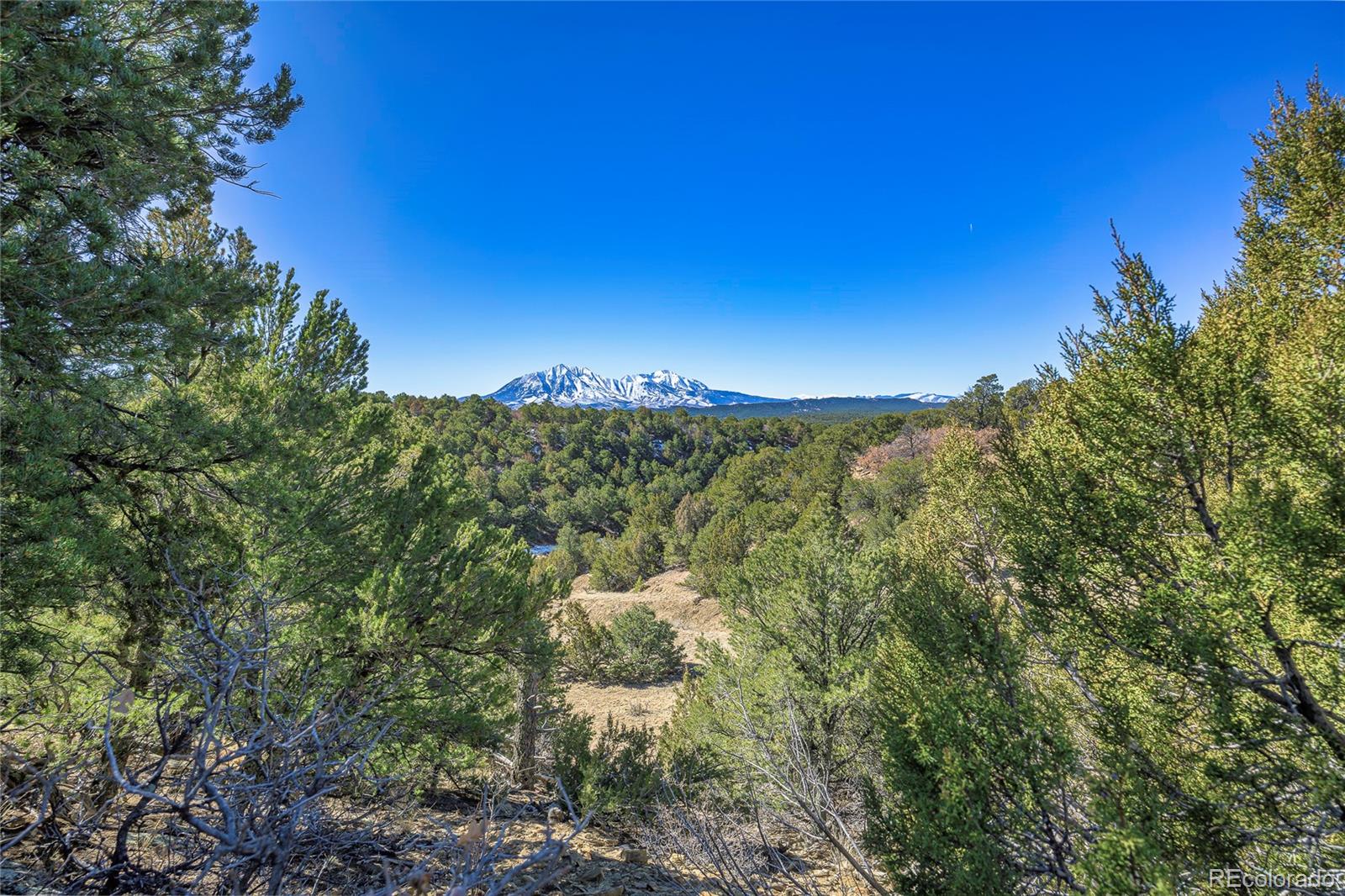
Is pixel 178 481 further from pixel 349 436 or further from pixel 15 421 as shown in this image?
pixel 349 436

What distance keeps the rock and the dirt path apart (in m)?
3.81

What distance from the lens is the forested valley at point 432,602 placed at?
10.0ft

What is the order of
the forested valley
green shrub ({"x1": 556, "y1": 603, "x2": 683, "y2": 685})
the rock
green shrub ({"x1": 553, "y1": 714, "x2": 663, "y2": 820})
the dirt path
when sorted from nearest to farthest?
the forested valley, the rock, green shrub ({"x1": 553, "y1": 714, "x2": 663, "y2": 820}), the dirt path, green shrub ({"x1": 556, "y1": 603, "x2": 683, "y2": 685})

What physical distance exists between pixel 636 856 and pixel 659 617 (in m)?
21.3

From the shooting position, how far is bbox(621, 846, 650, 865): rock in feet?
19.3

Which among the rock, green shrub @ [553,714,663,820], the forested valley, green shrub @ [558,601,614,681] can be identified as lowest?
green shrub @ [558,601,614,681]

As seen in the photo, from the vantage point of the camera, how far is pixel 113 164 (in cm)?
363

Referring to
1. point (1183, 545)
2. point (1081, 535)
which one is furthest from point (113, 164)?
→ point (1183, 545)

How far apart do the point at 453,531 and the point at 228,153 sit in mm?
5028

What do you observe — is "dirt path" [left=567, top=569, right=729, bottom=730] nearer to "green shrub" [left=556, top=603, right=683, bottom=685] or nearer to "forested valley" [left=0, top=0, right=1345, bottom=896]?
"green shrub" [left=556, top=603, right=683, bottom=685]

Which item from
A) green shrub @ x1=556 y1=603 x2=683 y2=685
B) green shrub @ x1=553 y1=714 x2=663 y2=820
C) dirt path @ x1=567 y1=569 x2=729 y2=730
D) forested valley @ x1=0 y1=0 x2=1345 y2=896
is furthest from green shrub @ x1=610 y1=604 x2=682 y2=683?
forested valley @ x1=0 y1=0 x2=1345 y2=896

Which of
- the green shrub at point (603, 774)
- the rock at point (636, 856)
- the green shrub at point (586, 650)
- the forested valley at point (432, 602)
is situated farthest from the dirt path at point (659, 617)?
the forested valley at point (432, 602)

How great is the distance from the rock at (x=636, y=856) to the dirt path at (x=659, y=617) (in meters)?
3.81

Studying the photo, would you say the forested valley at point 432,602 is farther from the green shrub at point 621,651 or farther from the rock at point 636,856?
the green shrub at point 621,651
